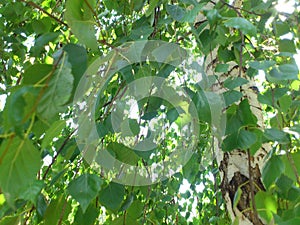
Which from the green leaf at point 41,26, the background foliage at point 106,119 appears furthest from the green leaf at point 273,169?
the green leaf at point 41,26

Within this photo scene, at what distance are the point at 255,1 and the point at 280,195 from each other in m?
0.35

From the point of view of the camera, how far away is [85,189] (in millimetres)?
538

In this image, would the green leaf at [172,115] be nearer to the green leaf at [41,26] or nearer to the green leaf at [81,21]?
the green leaf at [81,21]

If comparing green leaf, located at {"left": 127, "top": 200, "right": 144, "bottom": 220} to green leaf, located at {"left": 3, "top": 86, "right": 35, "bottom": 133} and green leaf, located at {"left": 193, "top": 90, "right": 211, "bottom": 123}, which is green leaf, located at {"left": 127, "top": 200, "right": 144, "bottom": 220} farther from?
green leaf, located at {"left": 3, "top": 86, "right": 35, "bottom": 133}

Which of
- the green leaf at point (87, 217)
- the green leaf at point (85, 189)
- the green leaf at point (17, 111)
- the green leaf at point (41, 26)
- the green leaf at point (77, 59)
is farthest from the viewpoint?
the green leaf at point (41, 26)

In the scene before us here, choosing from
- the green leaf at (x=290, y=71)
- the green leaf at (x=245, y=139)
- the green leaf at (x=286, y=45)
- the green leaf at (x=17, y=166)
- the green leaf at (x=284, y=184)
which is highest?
the green leaf at (x=17, y=166)

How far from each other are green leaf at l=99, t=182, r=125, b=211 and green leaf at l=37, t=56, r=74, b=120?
1.00 ft

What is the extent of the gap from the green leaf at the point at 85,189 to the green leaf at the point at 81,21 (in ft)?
0.57

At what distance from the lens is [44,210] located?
24.8 inches

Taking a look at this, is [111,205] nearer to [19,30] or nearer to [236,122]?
[236,122]

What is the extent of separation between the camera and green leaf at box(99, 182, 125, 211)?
2.04 feet

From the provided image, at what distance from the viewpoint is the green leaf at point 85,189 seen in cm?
53

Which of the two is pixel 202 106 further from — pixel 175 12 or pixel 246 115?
pixel 175 12

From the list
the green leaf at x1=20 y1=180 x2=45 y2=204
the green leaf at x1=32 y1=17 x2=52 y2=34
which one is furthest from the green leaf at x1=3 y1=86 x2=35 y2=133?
the green leaf at x1=32 y1=17 x2=52 y2=34
